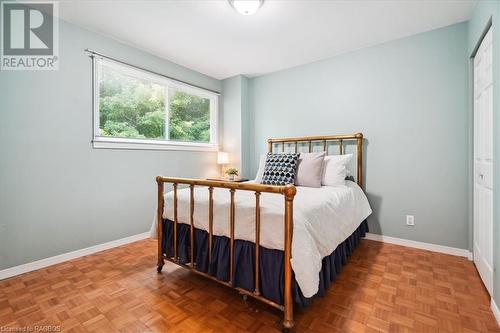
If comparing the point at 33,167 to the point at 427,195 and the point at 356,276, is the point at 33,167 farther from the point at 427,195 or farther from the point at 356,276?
the point at 427,195

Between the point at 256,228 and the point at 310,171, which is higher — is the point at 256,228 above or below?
below

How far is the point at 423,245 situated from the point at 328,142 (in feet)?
5.18

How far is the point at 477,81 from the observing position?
206 centimetres

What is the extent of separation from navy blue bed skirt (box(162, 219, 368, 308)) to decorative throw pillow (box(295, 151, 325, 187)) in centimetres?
70

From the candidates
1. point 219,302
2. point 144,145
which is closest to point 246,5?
point 144,145

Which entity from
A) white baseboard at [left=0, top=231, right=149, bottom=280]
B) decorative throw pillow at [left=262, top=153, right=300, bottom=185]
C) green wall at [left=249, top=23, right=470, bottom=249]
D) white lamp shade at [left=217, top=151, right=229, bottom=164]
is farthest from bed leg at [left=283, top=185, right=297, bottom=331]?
white lamp shade at [left=217, top=151, right=229, bottom=164]

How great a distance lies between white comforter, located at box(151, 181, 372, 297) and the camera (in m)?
1.29

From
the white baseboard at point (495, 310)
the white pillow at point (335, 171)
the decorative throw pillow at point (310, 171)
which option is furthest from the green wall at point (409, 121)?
the white baseboard at point (495, 310)

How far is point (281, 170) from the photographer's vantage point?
8.46 ft

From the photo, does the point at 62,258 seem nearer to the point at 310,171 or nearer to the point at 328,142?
the point at 310,171

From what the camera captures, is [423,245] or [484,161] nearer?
[484,161]

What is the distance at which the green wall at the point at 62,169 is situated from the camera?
6.63 feet

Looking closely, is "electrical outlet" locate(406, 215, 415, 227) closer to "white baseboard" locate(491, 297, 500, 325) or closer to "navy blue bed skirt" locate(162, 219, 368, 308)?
"navy blue bed skirt" locate(162, 219, 368, 308)

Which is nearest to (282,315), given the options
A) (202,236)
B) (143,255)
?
(202,236)
